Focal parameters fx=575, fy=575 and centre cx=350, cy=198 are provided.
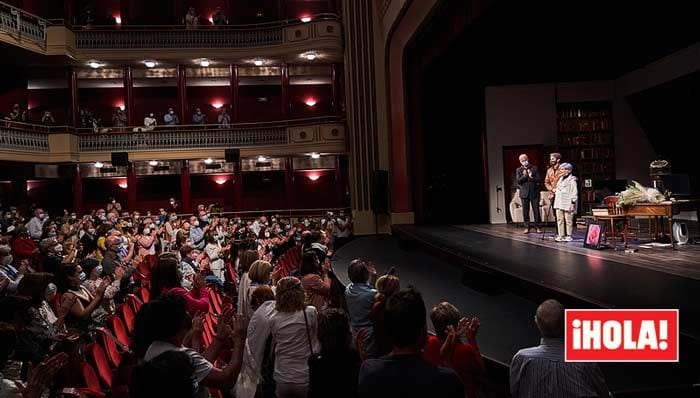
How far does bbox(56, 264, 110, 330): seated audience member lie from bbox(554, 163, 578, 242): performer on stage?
5.50m

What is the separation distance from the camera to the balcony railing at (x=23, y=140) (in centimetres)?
1410

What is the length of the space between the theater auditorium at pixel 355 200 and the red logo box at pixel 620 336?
0.02 meters

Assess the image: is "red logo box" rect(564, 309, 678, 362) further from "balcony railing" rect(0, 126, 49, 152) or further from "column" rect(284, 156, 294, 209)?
"column" rect(284, 156, 294, 209)

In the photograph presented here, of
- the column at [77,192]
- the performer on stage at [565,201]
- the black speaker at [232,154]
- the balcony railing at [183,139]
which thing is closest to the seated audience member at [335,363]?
the performer on stage at [565,201]

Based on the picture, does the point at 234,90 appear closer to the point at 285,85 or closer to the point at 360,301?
the point at 285,85

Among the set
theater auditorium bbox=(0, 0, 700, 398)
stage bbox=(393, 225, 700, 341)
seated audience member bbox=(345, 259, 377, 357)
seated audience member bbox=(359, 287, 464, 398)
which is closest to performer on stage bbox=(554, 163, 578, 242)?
theater auditorium bbox=(0, 0, 700, 398)

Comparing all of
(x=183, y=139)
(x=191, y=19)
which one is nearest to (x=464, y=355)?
(x=183, y=139)

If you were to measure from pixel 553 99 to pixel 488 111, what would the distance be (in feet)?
4.27

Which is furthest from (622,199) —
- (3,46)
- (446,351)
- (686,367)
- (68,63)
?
(68,63)

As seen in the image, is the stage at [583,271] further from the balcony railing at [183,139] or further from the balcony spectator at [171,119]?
the balcony spectator at [171,119]

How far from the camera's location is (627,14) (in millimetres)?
7336

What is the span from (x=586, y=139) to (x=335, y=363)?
10.7m

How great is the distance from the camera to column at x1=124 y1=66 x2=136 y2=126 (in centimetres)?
1761

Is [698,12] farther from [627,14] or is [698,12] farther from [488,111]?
[488,111]
